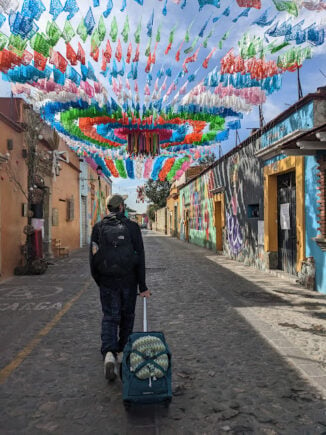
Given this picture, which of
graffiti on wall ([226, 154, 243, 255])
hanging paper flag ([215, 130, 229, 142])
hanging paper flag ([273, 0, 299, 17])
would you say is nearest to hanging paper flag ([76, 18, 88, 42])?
hanging paper flag ([273, 0, 299, 17])

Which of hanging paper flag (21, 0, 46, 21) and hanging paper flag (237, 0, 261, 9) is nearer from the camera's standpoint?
hanging paper flag (237, 0, 261, 9)

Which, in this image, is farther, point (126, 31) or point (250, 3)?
point (126, 31)

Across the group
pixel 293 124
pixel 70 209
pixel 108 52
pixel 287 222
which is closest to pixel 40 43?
pixel 108 52

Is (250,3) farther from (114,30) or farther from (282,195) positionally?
(282,195)

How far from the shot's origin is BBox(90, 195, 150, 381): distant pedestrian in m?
3.66

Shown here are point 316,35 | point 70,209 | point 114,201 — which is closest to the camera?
point 114,201

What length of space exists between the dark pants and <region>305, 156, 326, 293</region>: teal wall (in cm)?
548

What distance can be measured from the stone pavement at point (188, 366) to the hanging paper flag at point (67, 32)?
488 centimetres

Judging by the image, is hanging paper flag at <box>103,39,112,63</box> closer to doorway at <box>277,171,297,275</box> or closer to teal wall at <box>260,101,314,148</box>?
teal wall at <box>260,101,314,148</box>

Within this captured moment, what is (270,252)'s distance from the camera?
11.1 meters

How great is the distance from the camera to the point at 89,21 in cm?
654

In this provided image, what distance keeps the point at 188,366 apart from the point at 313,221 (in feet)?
18.0

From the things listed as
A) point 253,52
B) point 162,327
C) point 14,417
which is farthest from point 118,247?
point 253,52

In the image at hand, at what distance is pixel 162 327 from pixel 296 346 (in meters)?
1.85
